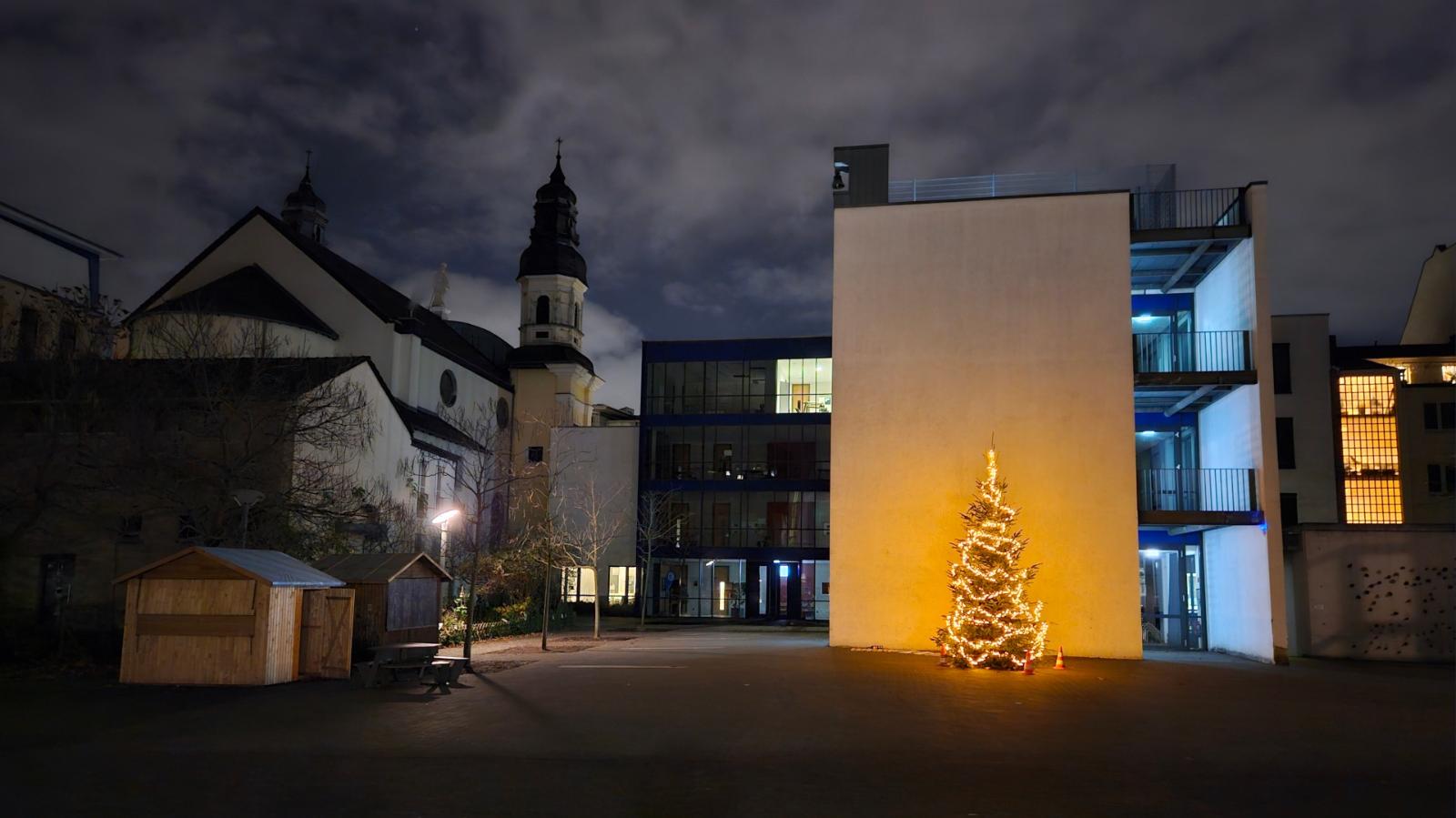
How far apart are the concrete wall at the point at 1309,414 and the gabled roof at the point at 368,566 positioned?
128 feet

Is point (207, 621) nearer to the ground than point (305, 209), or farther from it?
nearer to the ground

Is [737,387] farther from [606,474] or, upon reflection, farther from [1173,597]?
[1173,597]

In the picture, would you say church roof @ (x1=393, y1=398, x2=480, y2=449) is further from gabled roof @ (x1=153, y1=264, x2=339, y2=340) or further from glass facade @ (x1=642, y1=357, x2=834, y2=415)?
glass facade @ (x1=642, y1=357, x2=834, y2=415)

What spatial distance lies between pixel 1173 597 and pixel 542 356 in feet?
130

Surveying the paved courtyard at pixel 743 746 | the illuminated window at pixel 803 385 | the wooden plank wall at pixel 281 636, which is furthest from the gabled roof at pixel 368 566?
the illuminated window at pixel 803 385

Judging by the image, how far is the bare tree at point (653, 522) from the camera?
43.3 meters

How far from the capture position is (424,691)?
52.1 feet

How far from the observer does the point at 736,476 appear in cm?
4591

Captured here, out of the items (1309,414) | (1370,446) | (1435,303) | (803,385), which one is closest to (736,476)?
(803,385)

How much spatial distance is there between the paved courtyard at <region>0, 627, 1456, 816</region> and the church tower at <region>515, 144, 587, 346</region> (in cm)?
4331

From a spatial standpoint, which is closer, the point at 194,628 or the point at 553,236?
the point at 194,628

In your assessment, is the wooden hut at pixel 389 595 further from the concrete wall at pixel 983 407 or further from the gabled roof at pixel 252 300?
the gabled roof at pixel 252 300

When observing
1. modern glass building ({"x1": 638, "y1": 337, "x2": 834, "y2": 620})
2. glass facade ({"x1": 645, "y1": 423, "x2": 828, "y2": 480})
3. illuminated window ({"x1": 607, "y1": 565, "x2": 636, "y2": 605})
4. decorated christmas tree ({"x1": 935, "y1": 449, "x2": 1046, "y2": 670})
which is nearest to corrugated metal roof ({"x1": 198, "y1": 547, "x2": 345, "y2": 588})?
decorated christmas tree ({"x1": 935, "y1": 449, "x2": 1046, "y2": 670})

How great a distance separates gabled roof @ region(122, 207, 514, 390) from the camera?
45.0 m
